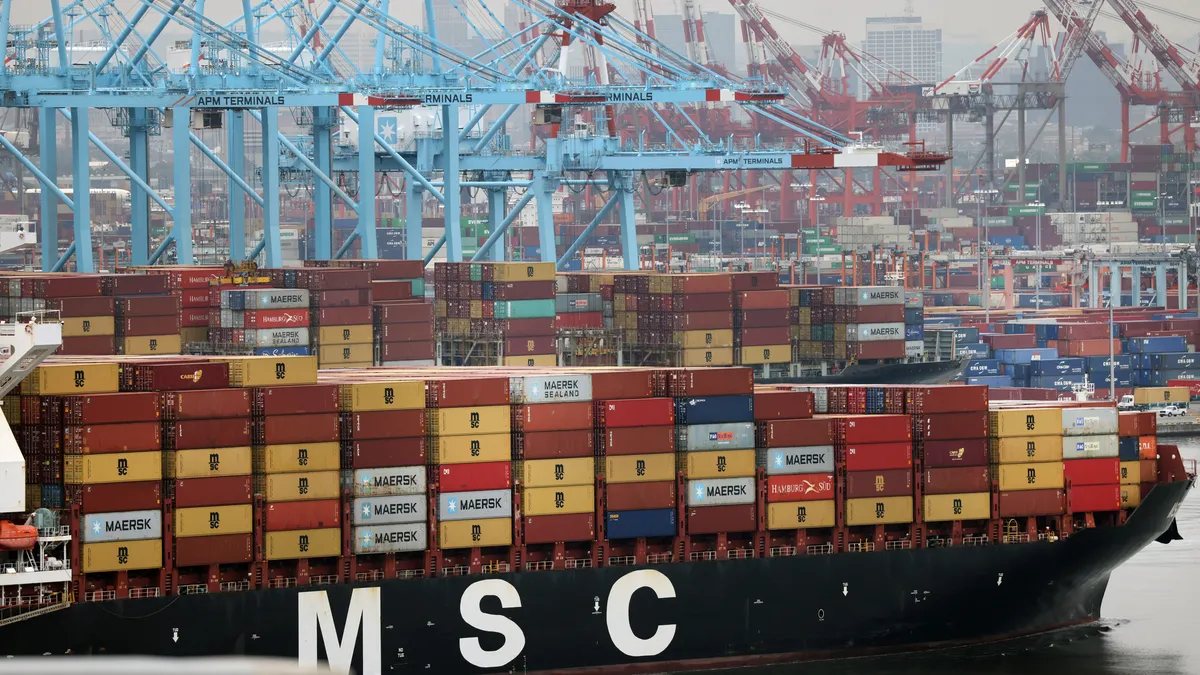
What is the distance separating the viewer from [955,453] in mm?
38094

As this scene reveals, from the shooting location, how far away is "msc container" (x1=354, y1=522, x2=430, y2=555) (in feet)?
112

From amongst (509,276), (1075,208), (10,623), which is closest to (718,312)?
(509,276)

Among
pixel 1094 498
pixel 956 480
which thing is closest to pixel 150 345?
pixel 956 480

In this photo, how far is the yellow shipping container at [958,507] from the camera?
1505 inches

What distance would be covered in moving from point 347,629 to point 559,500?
4310 mm

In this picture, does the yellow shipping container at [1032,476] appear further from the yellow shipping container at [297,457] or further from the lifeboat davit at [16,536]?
the lifeboat davit at [16,536]

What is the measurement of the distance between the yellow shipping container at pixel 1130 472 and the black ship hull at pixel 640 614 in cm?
56

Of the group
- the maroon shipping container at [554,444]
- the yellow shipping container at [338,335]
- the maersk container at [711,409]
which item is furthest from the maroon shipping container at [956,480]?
the yellow shipping container at [338,335]

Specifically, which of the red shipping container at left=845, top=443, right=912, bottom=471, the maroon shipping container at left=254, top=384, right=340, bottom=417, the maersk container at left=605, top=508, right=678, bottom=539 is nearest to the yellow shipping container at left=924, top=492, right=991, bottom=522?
the red shipping container at left=845, top=443, right=912, bottom=471

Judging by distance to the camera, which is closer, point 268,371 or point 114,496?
point 114,496

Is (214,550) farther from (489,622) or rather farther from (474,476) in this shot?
(489,622)

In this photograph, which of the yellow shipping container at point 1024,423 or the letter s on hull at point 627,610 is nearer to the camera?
the letter s on hull at point 627,610

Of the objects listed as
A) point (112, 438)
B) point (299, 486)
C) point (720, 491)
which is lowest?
point (720, 491)

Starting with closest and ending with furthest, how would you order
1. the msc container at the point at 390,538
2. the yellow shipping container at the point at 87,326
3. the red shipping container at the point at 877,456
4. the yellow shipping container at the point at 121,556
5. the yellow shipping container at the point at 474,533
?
the yellow shipping container at the point at 121,556
the msc container at the point at 390,538
the yellow shipping container at the point at 474,533
the red shipping container at the point at 877,456
the yellow shipping container at the point at 87,326
